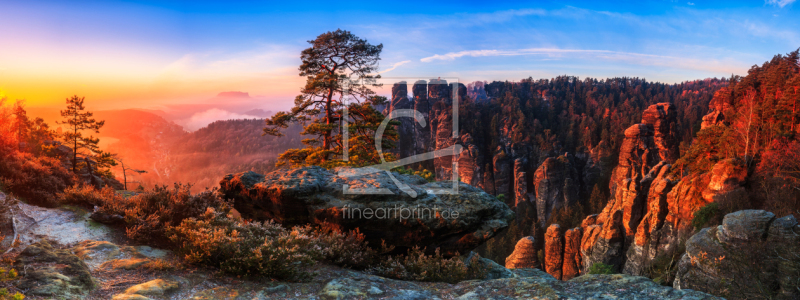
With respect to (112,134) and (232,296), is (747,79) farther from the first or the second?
(112,134)

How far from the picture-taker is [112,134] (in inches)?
5969

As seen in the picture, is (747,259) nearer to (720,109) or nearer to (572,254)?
(572,254)

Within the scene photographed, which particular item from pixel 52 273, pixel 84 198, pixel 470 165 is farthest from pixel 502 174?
pixel 52 273

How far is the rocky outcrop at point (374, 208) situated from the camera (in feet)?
26.2

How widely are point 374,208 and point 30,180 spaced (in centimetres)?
847

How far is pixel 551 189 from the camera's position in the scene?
98438 mm

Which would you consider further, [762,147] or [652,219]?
[652,219]

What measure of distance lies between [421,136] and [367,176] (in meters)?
121

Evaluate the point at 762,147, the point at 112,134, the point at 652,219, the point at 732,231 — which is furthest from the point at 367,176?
the point at 112,134

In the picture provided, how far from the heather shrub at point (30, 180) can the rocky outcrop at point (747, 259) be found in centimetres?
1566

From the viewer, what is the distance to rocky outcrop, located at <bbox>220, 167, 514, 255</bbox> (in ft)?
26.2

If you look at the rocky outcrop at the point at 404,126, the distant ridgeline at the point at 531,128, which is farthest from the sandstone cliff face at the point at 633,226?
the rocky outcrop at the point at 404,126

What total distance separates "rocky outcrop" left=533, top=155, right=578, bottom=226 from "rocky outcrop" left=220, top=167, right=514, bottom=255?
3860 inches

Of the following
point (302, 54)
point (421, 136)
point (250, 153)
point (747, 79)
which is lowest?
point (250, 153)
